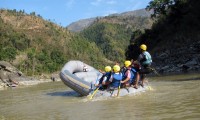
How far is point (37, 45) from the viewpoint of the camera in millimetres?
85812

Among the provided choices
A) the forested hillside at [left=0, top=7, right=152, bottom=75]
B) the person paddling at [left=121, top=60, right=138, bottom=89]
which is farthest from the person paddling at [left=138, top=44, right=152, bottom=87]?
the forested hillside at [left=0, top=7, right=152, bottom=75]

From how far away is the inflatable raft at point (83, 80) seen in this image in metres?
12.0

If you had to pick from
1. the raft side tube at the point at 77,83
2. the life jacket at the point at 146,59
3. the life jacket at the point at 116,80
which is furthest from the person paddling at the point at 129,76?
the raft side tube at the point at 77,83

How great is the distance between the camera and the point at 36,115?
898cm

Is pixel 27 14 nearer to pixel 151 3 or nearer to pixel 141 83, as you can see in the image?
pixel 151 3

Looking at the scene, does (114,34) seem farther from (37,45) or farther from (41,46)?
(37,45)

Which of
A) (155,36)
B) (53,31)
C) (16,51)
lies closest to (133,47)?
(155,36)

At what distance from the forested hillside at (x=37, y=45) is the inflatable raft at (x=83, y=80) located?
51.7 meters

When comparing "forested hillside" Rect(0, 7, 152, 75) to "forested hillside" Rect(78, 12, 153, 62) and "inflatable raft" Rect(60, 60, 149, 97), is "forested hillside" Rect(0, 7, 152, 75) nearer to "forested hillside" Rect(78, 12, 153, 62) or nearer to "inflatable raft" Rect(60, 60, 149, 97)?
"forested hillside" Rect(78, 12, 153, 62)

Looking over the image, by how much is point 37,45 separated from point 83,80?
73.9m

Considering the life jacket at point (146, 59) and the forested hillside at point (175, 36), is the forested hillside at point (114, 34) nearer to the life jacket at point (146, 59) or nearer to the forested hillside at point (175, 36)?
the forested hillside at point (175, 36)

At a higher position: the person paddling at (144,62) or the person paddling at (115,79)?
the person paddling at (144,62)

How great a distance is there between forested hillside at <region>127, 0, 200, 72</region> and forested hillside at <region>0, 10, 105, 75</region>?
29.1m

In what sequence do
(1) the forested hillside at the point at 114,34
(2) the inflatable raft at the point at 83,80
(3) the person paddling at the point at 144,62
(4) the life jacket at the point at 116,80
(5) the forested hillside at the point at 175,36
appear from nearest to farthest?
(2) the inflatable raft at the point at 83,80
(4) the life jacket at the point at 116,80
(3) the person paddling at the point at 144,62
(5) the forested hillside at the point at 175,36
(1) the forested hillside at the point at 114,34
